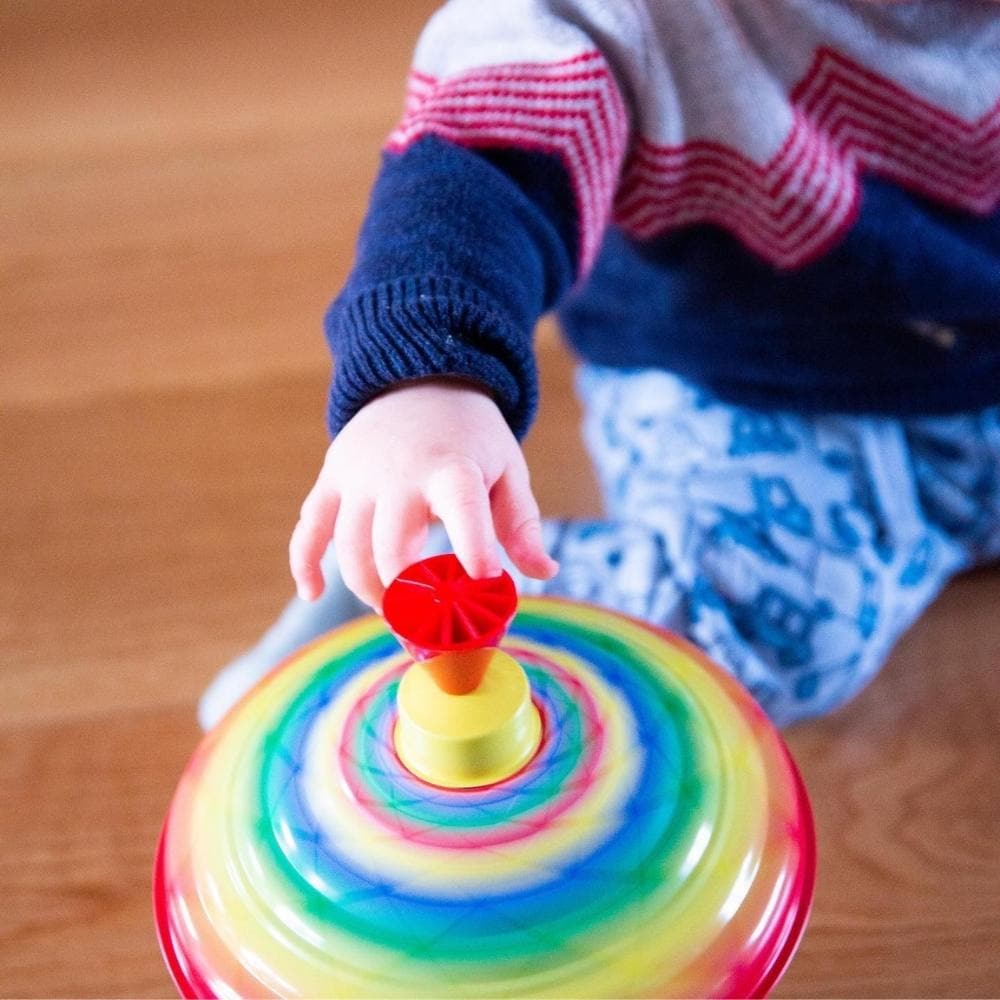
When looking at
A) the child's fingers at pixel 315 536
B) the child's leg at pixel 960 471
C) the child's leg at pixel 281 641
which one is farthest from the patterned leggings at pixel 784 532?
the child's fingers at pixel 315 536

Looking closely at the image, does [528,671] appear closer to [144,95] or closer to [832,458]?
[832,458]

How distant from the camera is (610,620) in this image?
0.48 meters

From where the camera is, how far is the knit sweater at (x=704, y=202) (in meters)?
0.50

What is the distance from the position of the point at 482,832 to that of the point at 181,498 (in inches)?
19.4

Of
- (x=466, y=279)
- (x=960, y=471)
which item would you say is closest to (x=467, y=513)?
(x=466, y=279)

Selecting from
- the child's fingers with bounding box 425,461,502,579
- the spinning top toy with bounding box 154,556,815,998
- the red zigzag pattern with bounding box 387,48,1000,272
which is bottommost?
the spinning top toy with bounding box 154,556,815,998

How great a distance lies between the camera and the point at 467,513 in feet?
1.32

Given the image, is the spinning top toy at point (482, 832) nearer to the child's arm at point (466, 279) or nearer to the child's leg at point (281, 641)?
the child's arm at point (466, 279)

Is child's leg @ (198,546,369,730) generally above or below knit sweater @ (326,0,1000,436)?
below

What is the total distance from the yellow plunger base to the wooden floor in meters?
0.22

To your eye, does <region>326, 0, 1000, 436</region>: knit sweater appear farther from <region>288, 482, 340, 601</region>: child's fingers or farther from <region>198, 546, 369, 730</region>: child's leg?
<region>198, 546, 369, 730</region>: child's leg

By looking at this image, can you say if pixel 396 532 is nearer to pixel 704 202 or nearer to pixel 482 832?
pixel 482 832

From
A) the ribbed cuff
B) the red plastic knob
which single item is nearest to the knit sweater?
the ribbed cuff

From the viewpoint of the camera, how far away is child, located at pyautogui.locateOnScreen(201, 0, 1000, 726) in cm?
47
